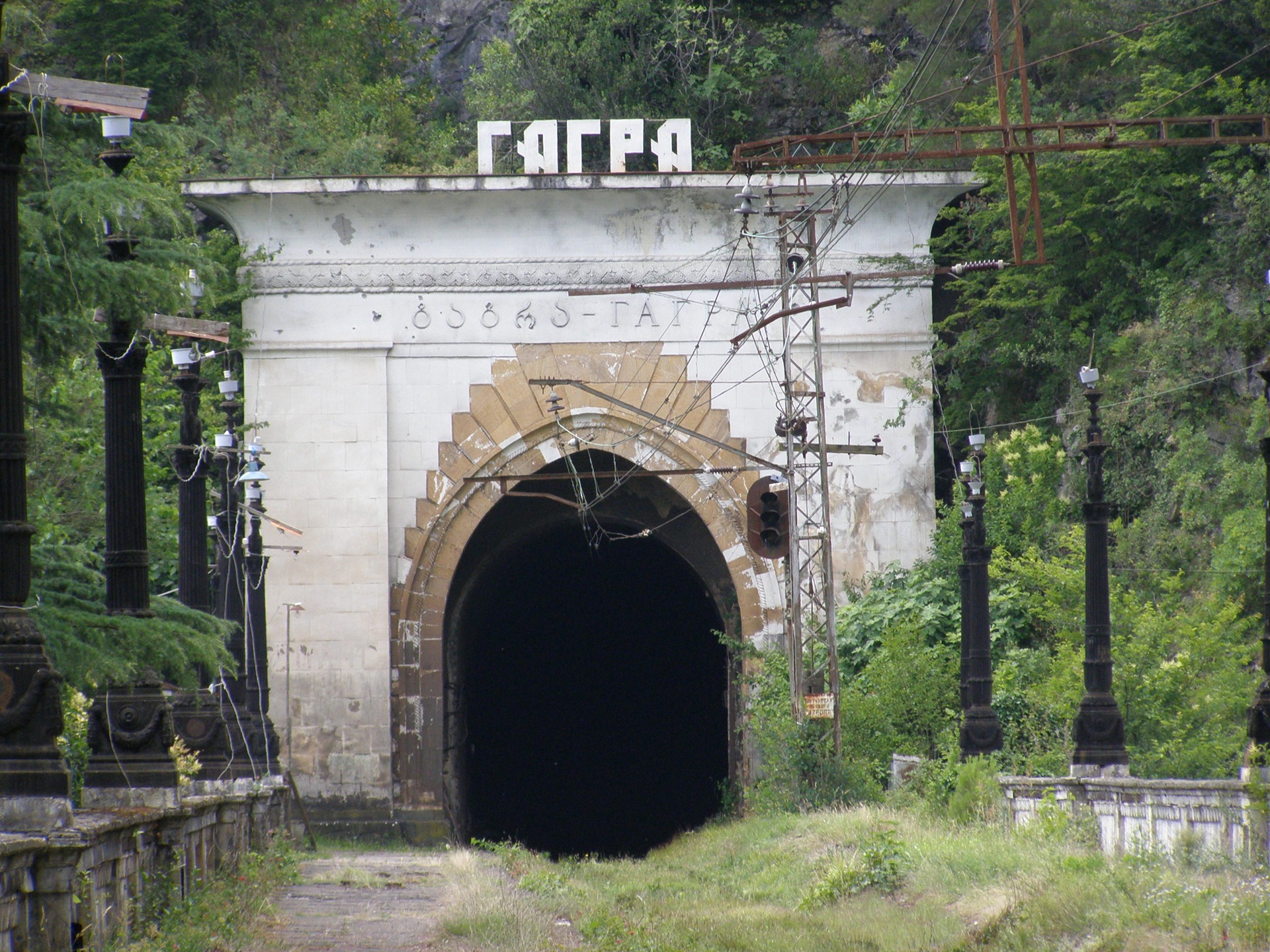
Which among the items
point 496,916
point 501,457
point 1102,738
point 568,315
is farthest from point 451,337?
point 496,916

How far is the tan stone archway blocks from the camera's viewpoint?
27.1 metres

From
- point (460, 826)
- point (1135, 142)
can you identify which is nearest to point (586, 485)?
point (460, 826)

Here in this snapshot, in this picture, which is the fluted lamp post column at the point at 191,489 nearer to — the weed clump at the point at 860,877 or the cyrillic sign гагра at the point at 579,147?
the weed clump at the point at 860,877

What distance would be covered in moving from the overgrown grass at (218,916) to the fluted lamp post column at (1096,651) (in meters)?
8.24

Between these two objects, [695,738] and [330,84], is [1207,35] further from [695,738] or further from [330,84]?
[330,84]

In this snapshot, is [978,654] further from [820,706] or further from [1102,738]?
[1102,738]

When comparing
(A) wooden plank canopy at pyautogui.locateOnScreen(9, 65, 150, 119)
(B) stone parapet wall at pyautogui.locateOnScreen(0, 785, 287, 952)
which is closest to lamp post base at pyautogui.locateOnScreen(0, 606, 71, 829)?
(B) stone parapet wall at pyautogui.locateOnScreen(0, 785, 287, 952)

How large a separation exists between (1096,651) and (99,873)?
10653 mm

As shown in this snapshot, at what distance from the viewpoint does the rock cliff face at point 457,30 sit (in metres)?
44.0

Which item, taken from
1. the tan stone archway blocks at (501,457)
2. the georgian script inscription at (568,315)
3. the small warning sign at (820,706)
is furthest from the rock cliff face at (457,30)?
the small warning sign at (820,706)

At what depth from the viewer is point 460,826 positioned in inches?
1171

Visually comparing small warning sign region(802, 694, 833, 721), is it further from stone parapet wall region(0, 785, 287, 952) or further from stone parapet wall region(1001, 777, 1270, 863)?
stone parapet wall region(0, 785, 287, 952)

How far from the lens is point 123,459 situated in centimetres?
1213

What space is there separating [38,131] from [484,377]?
52.2 ft
